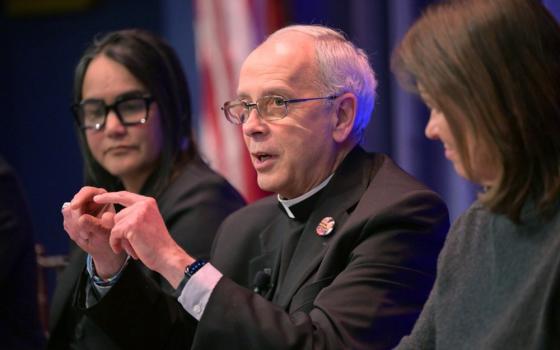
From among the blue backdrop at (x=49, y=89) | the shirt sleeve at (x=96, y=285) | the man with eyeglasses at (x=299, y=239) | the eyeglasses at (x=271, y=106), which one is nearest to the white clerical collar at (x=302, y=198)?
the man with eyeglasses at (x=299, y=239)

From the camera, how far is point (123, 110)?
12.1 ft

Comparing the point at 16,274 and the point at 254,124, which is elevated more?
the point at 254,124

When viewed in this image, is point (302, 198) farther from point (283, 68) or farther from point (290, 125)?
point (283, 68)

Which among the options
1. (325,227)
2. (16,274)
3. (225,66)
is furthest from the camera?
(225,66)

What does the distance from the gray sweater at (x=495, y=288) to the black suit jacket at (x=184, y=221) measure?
4.21ft

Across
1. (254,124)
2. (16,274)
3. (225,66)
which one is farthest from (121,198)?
(225,66)

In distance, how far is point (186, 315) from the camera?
3.03m

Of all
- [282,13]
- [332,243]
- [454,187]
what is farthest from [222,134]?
[332,243]

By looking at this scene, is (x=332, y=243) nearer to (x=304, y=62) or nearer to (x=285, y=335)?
(x=285, y=335)

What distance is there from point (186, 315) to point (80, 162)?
437 cm

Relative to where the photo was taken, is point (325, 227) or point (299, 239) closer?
point (325, 227)

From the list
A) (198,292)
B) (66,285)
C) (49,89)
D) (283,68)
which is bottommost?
(66,285)

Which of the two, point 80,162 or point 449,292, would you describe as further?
point 80,162

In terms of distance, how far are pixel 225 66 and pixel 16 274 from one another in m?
2.10
